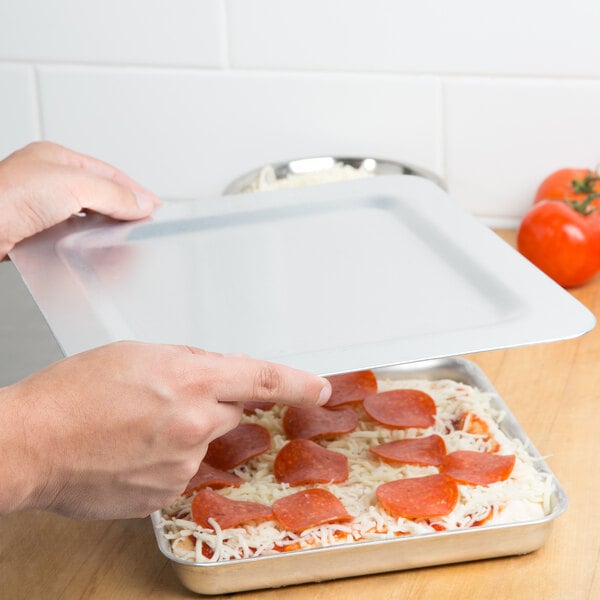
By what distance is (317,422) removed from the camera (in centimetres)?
114

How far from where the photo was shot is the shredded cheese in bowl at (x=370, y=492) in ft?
3.12

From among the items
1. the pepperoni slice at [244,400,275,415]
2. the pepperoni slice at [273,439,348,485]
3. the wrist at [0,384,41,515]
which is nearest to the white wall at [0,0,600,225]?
the pepperoni slice at [244,400,275,415]

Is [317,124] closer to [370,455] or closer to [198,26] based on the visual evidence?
[198,26]

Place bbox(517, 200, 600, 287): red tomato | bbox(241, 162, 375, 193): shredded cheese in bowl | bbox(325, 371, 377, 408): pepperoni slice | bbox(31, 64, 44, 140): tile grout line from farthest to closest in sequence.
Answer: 1. bbox(31, 64, 44, 140): tile grout line
2. bbox(241, 162, 375, 193): shredded cheese in bowl
3. bbox(517, 200, 600, 287): red tomato
4. bbox(325, 371, 377, 408): pepperoni slice

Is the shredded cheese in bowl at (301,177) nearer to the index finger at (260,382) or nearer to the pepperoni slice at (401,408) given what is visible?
the pepperoni slice at (401,408)

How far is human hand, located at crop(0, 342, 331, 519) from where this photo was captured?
0.82 metres

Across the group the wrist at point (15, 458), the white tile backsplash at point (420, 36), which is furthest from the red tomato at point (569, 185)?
the wrist at point (15, 458)

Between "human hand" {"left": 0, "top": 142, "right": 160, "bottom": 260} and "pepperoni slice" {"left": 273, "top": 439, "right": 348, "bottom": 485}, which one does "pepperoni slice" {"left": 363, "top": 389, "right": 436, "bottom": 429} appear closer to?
"pepperoni slice" {"left": 273, "top": 439, "right": 348, "bottom": 485}

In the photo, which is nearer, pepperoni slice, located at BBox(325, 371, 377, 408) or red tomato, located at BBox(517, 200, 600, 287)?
pepperoni slice, located at BBox(325, 371, 377, 408)

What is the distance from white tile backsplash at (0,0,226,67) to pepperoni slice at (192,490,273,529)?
3.18ft

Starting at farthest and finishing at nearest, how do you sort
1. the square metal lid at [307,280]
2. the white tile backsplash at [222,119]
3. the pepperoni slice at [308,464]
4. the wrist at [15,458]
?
the white tile backsplash at [222,119], the pepperoni slice at [308,464], the square metal lid at [307,280], the wrist at [15,458]

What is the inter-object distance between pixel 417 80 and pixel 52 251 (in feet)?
2.50

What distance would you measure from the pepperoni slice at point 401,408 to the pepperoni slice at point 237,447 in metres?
0.12

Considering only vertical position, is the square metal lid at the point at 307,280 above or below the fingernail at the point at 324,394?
above
